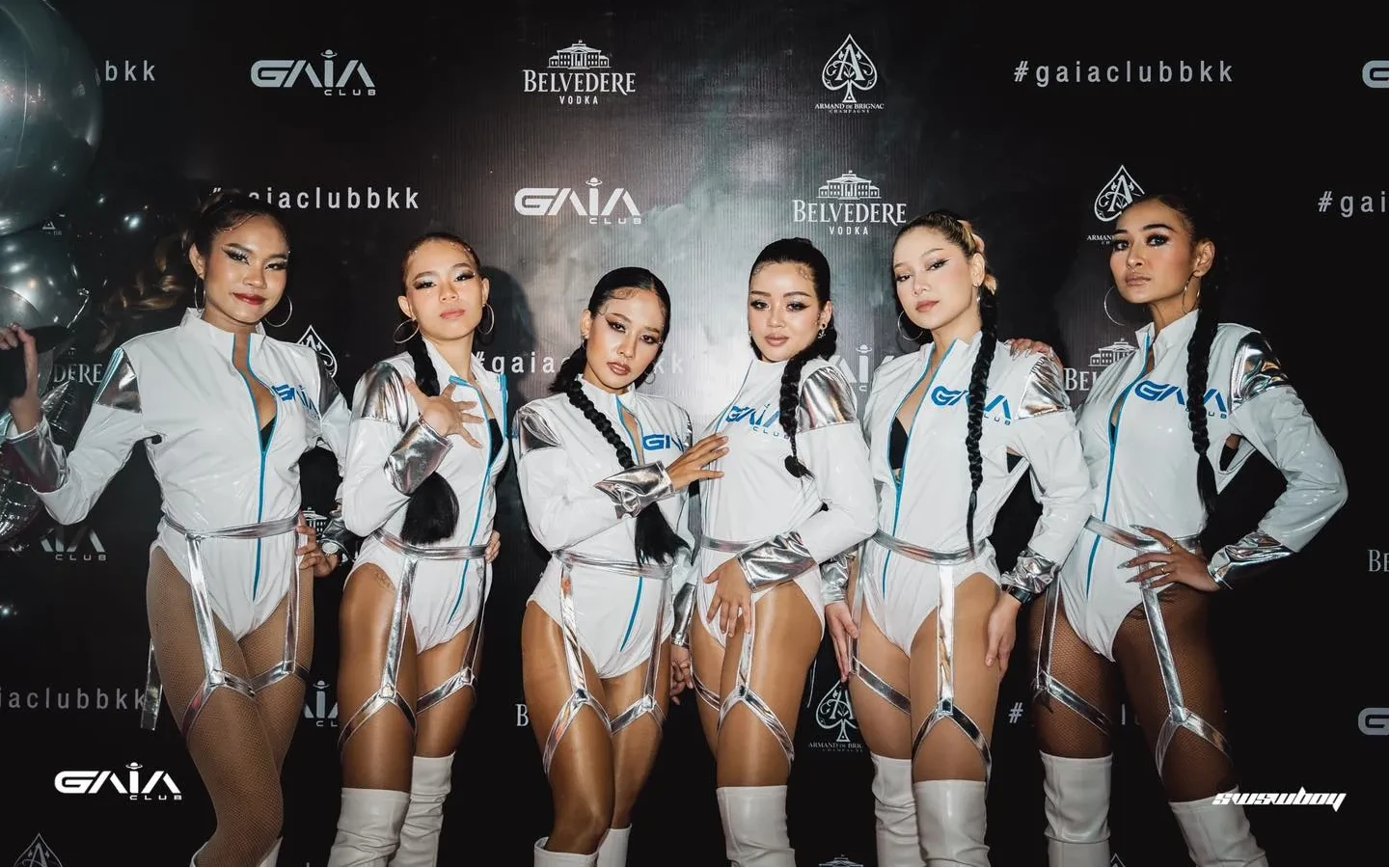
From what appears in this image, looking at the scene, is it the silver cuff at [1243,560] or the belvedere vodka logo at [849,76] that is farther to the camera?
the belvedere vodka logo at [849,76]

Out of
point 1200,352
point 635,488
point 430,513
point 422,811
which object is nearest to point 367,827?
point 422,811

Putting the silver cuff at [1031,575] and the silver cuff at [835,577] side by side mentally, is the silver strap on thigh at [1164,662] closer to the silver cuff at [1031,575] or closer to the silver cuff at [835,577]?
the silver cuff at [1031,575]

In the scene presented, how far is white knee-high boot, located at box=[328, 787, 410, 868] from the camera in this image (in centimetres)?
319

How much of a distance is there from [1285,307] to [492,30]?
318 centimetres

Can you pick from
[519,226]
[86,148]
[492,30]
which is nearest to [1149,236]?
[519,226]

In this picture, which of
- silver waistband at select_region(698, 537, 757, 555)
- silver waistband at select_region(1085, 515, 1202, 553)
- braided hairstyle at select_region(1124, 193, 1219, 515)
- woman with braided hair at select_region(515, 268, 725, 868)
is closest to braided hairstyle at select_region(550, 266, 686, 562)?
woman with braided hair at select_region(515, 268, 725, 868)

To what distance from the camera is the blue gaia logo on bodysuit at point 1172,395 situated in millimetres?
3383

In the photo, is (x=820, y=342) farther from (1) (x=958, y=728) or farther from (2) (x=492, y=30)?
(2) (x=492, y=30)

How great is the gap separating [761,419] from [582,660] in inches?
37.0

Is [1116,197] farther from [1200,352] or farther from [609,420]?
[609,420]

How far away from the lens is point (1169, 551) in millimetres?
3326

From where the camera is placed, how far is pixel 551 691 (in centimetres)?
323

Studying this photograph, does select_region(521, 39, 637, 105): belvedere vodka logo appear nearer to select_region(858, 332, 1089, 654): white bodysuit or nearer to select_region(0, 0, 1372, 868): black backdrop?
select_region(0, 0, 1372, 868): black backdrop

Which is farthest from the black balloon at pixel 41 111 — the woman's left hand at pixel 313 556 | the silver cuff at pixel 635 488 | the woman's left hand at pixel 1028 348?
the woman's left hand at pixel 1028 348
